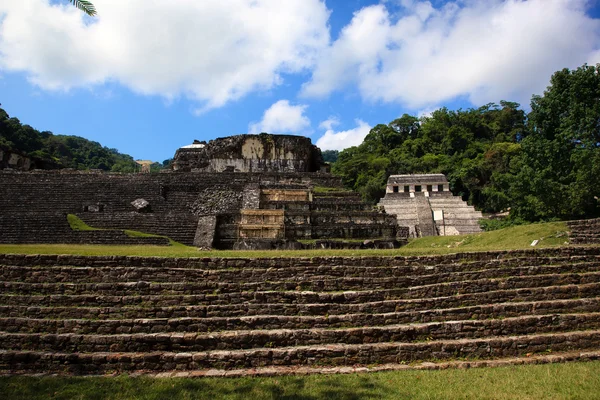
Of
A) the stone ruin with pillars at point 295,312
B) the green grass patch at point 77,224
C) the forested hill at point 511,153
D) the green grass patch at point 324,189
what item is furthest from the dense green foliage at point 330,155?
the stone ruin with pillars at point 295,312

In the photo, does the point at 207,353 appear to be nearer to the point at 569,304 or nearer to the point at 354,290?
the point at 354,290

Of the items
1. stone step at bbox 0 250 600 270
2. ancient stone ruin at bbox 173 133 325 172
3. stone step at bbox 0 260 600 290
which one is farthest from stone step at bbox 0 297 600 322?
ancient stone ruin at bbox 173 133 325 172

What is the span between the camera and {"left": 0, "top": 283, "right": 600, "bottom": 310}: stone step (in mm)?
7258

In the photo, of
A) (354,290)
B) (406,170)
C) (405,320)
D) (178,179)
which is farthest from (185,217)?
(406,170)

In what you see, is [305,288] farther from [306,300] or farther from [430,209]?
[430,209]

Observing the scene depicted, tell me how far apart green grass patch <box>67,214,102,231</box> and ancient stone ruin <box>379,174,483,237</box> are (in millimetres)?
19685

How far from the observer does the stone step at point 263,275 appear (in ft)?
26.4

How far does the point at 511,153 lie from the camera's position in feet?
134

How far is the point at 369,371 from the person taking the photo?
6090 mm

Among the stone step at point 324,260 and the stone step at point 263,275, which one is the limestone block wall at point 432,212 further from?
the stone step at point 263,275

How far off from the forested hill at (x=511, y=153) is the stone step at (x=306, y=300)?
13.1m

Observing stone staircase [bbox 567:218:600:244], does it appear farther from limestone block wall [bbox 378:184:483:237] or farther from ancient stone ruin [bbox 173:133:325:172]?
limestone block wall [bbox 378:184:483:237]

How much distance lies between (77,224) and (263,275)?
10704 millimetres

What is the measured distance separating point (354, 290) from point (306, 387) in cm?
265
